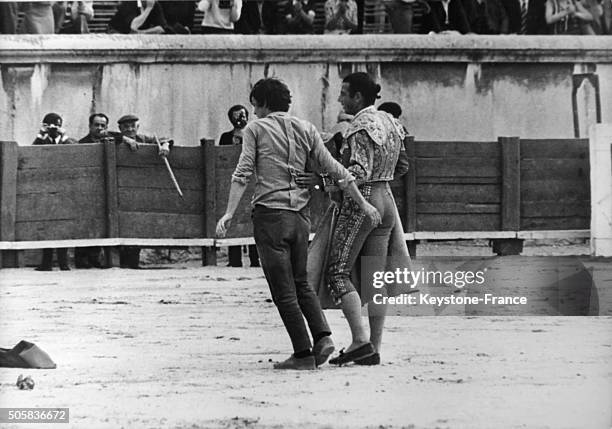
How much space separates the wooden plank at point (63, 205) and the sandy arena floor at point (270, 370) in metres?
2.19

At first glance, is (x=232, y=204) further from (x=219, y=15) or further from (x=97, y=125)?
(x=219, y=15)

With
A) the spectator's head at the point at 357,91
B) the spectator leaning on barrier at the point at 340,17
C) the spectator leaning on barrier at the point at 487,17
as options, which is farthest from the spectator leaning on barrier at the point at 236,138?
the spectator's head at the point at 357,91

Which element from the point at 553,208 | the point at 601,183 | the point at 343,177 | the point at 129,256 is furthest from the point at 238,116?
the point at 343,177

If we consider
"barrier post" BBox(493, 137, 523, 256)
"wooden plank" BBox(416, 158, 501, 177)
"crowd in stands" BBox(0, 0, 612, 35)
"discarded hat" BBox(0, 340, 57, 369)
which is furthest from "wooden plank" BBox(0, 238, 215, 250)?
"discarded hat" BBox(0, 340, 57, 369)

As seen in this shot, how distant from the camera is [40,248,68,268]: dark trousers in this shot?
13.0m

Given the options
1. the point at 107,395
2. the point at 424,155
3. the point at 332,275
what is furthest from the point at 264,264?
the point at 424,155

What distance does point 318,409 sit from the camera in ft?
23.1

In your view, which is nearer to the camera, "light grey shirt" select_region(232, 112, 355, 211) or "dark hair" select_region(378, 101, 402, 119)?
"light grey shirt" select_region(232, 112, 355, 211)

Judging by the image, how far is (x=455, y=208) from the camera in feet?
47.5

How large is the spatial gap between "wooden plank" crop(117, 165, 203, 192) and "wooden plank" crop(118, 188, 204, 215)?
34mm

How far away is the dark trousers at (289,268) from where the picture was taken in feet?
25.4

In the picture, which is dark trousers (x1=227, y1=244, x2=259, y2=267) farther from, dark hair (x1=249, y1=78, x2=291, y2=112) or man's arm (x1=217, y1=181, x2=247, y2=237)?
man's arm (x1=217, y1=181, x2=247, y2=237)

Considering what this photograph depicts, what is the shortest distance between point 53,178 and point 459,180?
3.21m

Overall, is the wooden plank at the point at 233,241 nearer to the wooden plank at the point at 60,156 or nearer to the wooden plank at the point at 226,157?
the wooden plank at the point at 226,157
